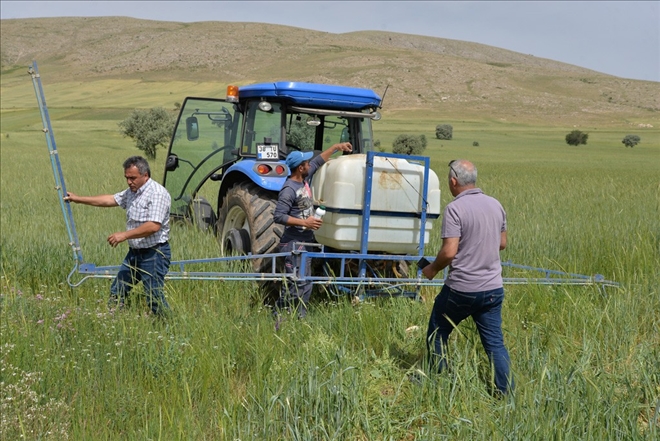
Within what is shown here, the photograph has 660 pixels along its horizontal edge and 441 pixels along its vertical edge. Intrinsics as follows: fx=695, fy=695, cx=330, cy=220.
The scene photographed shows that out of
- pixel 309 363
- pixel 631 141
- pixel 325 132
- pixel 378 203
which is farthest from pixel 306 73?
pixel 309 363

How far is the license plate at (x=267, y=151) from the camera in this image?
676 cm

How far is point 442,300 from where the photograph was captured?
14.2 ft

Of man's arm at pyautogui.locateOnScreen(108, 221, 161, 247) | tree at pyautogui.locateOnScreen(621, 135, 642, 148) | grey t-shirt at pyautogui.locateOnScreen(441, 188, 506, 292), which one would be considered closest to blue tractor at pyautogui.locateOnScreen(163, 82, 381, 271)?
man's arm at pyautogui.locateOnScreen(108, 221, 161, 247)

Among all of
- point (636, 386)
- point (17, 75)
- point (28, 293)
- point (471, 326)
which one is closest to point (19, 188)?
point (28, 293)

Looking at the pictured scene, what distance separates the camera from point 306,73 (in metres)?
101

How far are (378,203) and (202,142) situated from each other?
10.7ft

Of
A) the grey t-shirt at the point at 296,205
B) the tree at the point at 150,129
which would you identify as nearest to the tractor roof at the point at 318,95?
the grey t-shirt at the point at 296,205

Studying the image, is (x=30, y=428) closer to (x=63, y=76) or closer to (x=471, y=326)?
(x=471, y=326)

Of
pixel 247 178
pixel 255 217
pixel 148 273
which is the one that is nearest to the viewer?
pixel 148 273

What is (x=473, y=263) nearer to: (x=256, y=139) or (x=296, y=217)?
A: (x=296, y=217)

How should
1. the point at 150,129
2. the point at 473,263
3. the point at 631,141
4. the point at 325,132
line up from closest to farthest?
the point at 473,263 < the point at 325,132 < the point at 150,129 < the point at 631,141

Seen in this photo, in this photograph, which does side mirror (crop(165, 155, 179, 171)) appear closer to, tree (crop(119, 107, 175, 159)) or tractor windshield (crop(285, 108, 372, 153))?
tractor windshield (crop(285, 108, 372, 153))

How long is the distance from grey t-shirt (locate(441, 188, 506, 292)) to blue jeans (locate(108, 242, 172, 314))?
238 centimetres

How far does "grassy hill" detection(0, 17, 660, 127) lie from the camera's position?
83750 mm
